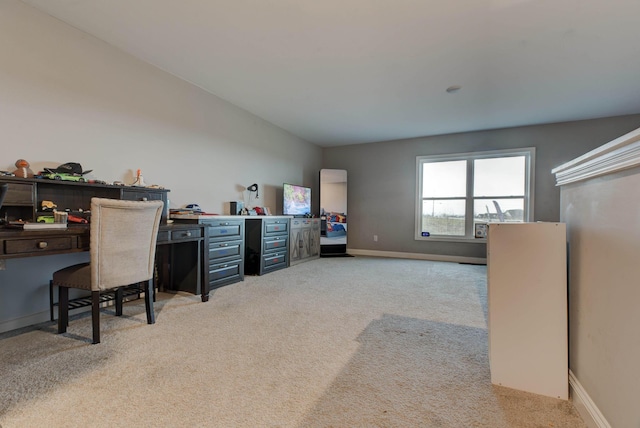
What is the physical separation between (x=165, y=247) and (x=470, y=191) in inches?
211

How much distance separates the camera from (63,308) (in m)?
2.08

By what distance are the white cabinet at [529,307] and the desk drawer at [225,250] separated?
280 cm

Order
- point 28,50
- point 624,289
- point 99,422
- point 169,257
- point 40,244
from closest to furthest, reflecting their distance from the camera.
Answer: point 624,289
point 99,422
point 40,244
point 28,50
point 169,257

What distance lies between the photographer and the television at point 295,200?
5145mm

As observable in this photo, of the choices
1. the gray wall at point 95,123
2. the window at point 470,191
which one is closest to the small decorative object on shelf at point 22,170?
the gray wall at point 95,123

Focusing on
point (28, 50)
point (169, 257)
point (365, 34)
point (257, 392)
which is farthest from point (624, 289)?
point (28, 50)

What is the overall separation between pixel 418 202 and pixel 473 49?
11.4ft

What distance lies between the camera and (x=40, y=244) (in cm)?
176

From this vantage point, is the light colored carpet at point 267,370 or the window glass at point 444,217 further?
the window glass at point 444,217

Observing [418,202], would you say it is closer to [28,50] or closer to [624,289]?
[624,289]

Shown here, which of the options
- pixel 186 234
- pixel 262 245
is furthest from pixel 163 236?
pixel 262 245

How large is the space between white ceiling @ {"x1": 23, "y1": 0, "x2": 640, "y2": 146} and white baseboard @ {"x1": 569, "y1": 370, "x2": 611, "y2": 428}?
2587 millimetres

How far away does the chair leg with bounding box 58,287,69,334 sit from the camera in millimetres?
2051

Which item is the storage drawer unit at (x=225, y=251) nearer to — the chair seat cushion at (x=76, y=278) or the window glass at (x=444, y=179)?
the chair seat cushion at (x=76, y=278)
